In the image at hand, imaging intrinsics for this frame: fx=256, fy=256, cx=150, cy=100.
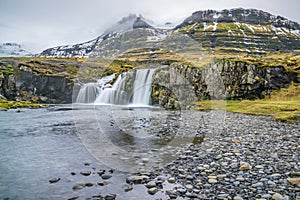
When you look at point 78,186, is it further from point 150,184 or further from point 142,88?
point 142,88

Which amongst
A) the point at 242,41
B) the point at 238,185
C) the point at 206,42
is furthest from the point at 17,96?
the point at 242,41

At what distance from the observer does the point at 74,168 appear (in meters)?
9.71

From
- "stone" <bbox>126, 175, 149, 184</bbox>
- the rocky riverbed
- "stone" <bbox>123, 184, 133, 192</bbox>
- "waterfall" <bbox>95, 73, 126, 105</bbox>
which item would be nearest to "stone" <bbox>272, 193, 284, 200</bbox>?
the rocky riverbed

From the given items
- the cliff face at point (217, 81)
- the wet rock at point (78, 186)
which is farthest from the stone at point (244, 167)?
the cliff face at point (217, 81)

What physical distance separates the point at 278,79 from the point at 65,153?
31797 mm

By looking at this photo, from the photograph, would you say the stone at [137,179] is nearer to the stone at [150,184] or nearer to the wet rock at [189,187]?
the stone at [150,184]

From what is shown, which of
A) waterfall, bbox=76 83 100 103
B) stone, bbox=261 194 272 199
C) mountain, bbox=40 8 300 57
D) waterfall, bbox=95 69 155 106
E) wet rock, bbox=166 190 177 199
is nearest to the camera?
stone, bbox=261 194 272 199

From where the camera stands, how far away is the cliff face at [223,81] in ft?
114

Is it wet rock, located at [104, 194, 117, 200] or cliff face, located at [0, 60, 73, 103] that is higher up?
cliff face, located at [0, 60, 73, 103]

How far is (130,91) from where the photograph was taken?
49.1 meters

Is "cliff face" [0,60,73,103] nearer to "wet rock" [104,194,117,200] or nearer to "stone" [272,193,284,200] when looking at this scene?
"wet rock" [104,194,117,200]

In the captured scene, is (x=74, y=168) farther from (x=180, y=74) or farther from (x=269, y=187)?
(x=180, y=74)

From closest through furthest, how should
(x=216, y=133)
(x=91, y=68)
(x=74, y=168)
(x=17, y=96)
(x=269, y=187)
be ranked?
(x=269, y=187), (x=74, y=168), (x=216, y=133), (x=17, y=96), (x=91, y=68)

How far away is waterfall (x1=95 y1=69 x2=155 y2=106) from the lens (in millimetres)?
45156
